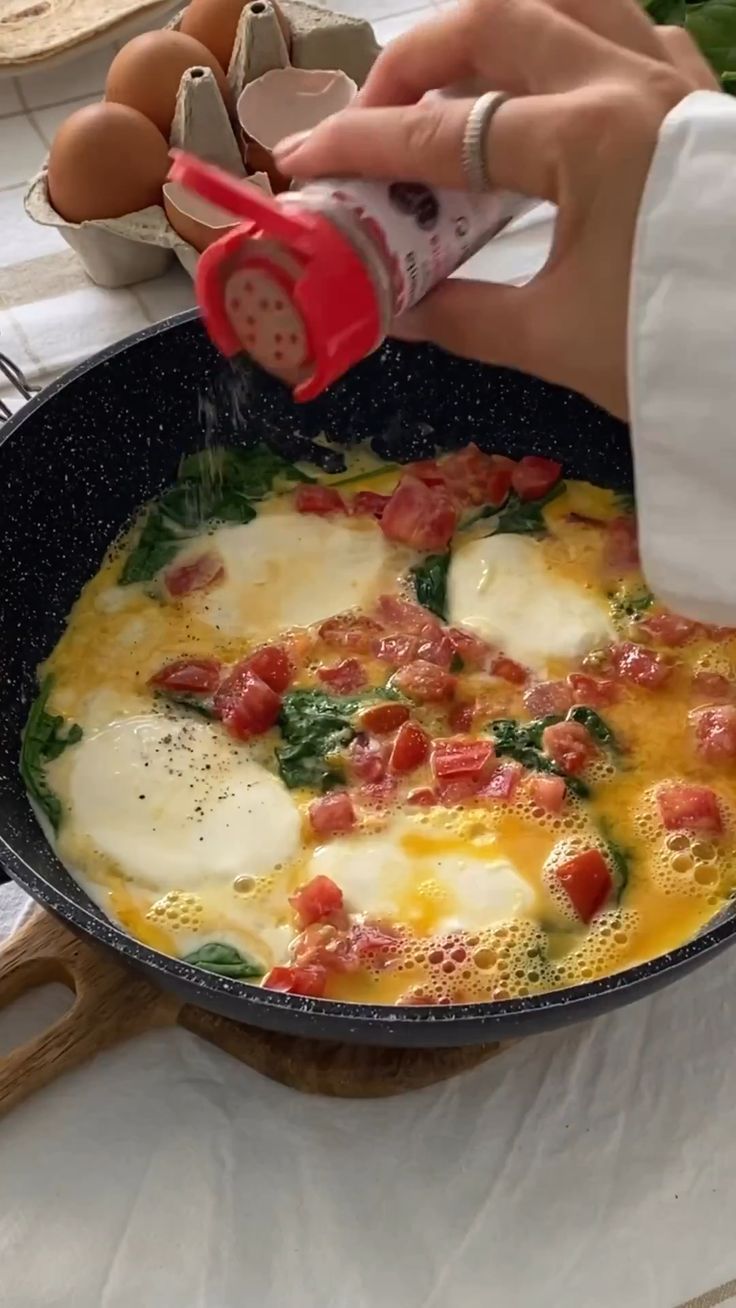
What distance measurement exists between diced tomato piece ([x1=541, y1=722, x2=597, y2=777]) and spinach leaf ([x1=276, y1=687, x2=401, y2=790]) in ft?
0.52

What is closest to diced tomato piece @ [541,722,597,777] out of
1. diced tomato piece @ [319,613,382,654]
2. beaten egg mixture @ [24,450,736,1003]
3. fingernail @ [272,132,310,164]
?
beaten egg mixture @ [24,450,736,1003]

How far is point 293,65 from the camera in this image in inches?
→ 67.1

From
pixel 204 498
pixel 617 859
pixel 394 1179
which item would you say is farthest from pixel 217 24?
pixel 394 1179

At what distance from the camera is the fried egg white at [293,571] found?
140cm

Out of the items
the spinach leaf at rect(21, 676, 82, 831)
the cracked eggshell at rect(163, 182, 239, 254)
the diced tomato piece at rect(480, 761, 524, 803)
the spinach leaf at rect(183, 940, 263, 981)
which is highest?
the cracked eggshell at rect(163, 182, 239, 254)

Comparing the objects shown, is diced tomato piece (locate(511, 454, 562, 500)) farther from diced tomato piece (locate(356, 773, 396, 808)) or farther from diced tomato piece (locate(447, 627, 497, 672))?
diced tomato piece (locate(356, 773, 396, 808))

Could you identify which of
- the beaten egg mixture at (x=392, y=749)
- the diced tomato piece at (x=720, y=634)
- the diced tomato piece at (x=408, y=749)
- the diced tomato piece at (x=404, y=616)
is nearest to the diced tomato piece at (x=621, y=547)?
the beaten egg mixture at (x=392, y=749)

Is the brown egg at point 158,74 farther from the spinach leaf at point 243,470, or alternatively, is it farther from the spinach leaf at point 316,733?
the spinach leaf at point 316,733

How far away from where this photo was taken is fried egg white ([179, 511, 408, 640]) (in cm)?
140

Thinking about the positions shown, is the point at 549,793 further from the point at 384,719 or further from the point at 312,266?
the point at 312,266

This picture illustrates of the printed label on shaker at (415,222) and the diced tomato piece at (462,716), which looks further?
the diced tomato piece at (462,716)

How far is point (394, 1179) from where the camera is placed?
0.99 m

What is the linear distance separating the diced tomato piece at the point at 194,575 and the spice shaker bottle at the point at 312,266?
589 millimetres

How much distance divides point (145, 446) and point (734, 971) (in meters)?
0.84
